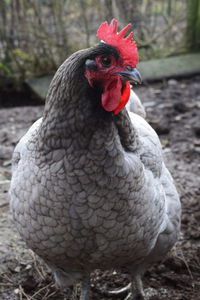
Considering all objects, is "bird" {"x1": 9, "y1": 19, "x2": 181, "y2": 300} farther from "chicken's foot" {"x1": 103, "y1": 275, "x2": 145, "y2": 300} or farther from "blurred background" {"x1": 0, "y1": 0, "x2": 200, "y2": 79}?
"blurred background" {"x1": 0, "y1": 0, "x2": 200, "y2": 79}

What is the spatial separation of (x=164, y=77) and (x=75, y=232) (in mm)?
4716

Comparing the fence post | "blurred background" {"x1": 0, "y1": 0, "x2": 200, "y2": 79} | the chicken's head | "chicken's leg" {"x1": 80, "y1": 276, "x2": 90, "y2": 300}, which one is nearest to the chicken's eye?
the chicken's head

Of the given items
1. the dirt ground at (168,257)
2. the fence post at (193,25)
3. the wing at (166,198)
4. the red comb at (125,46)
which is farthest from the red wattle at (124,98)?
the fence post at (193,25)

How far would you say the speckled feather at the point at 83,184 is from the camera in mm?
2002

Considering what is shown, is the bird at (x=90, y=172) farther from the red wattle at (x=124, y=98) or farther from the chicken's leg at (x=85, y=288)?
the chicken's leg at (x=85, y=288)

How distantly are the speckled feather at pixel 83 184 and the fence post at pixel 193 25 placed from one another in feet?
16.2

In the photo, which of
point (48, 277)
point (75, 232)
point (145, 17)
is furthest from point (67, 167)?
point (145, 17)

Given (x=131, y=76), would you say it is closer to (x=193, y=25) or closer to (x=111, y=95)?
(x=111, y=95)

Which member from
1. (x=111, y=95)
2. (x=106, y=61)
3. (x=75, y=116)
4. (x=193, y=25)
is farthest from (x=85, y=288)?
(x=193, y=25)

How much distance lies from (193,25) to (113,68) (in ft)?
17.7

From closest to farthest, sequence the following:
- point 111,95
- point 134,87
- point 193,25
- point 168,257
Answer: point 111,95 → point 168,257 → point 134,87 → point 193,25

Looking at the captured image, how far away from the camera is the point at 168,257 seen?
124 inches

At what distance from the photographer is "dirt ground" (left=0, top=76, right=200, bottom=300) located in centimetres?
292

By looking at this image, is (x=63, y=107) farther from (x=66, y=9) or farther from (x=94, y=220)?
(x=66, y=9)
